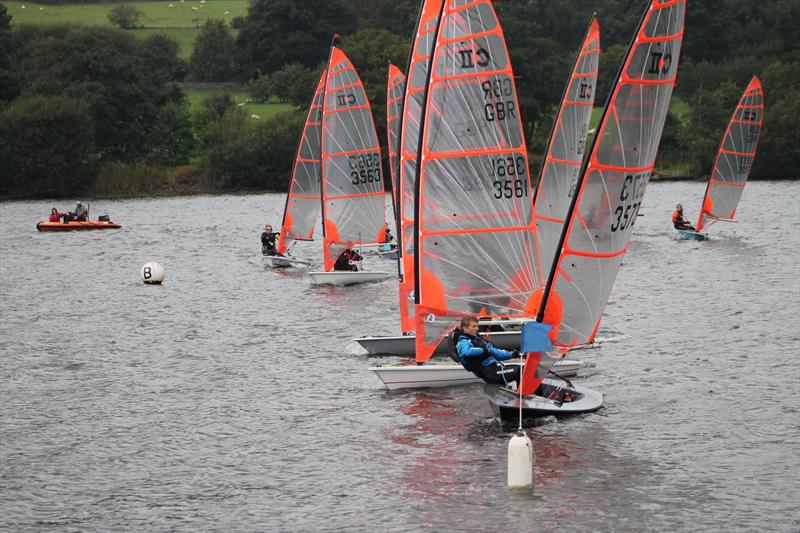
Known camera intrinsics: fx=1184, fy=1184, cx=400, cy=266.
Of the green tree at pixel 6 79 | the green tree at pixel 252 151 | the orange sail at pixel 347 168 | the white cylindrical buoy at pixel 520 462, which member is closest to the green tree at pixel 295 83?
the green tree at pixel 252 151

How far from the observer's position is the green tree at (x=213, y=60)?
466 ft

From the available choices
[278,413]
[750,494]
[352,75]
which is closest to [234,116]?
[352,75]

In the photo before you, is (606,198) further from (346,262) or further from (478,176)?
(346,262)

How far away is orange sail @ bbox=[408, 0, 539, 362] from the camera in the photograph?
25188 mm

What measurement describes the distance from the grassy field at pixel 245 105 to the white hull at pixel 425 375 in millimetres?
92686

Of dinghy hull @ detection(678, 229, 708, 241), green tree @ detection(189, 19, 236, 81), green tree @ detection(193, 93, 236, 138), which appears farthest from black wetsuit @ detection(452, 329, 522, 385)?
green tree @ detection(189, 19, 236, 81)

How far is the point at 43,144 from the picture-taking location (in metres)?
96.2

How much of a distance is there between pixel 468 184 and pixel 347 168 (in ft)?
64.6

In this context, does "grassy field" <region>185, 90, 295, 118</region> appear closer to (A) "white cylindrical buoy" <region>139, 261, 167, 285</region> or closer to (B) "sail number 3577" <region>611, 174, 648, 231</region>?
(A) "white cylindrical buoy" <region>139, 261, 167, 285</region>

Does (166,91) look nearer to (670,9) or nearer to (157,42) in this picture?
(157,42)

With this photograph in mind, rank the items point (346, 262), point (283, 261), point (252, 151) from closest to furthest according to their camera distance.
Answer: point (346, 262), point (283, 261), point (252, 151)

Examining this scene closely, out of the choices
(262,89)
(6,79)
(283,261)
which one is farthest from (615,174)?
(262,89)

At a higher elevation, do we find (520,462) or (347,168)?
(347,168)

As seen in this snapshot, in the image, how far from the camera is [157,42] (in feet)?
449
